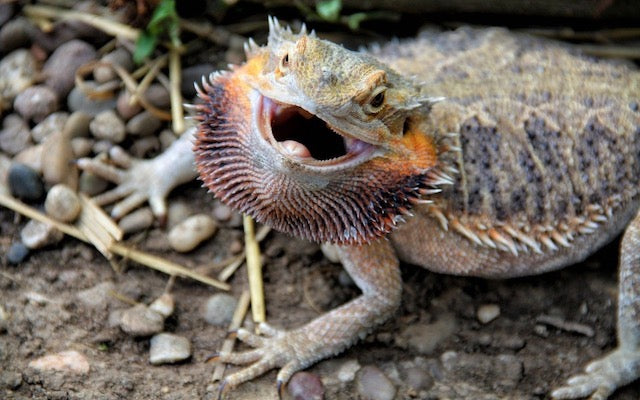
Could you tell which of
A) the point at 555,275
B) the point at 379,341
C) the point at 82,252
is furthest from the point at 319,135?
the point at 555,275

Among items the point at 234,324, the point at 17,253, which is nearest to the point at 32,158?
the point at 17,253

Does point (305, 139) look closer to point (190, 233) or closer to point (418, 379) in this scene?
point (190, 233)

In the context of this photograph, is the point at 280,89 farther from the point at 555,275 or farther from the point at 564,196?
the point at 555,275

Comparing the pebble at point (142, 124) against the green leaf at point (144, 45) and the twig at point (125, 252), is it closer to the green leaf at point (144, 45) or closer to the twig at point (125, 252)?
the green leaf at point (144, 45)

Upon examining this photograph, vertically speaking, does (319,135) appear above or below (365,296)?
above

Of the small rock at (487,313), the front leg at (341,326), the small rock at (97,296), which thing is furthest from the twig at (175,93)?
the small rock at (487,313)

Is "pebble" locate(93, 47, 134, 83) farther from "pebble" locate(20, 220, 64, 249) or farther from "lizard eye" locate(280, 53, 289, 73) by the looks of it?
"lizard eye" locate(280, 53, 289, 73)
